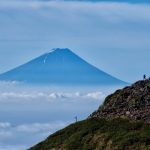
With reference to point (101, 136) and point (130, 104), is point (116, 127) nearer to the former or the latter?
point (101, 136)

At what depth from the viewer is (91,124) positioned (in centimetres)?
8412

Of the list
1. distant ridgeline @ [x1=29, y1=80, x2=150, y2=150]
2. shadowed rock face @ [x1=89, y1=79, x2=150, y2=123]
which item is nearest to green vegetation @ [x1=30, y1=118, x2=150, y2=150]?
distant ridgeline @ [x1=29, y1=80, x2=150, y2=150]

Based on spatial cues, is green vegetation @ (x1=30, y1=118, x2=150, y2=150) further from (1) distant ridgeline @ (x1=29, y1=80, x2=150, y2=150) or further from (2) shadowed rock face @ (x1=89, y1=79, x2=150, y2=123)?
(2) shadowed rock face @ (x1=89, y1=79, x2=150, y2=123)

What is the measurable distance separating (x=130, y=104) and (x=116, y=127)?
6.88 meters

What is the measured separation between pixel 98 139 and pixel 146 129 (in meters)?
5.35

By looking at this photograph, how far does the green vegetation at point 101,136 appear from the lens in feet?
246

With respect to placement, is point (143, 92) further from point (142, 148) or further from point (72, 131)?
point (142, 148)

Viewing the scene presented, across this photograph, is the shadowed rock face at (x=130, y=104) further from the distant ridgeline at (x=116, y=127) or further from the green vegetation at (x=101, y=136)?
the green vegetation at (x=101, y=136)

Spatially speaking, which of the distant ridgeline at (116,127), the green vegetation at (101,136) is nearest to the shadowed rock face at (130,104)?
the distant ridgeline at (116,127)

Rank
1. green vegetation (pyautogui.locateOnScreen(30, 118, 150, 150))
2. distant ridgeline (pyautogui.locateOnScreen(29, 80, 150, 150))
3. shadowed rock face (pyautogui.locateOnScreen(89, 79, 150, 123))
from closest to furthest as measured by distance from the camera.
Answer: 1. green vegetation (pyautogui.locateOnScreen(30, 118, 150, 150))
2. distant ridgeline (pyautogui.locateOnScreen(29, 80, 150, 150))
3. shadowed rock face (pyautogui.locateOnScreen(89, 79, 150, 123))

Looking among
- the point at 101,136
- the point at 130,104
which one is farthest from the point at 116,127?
the point at 130,104

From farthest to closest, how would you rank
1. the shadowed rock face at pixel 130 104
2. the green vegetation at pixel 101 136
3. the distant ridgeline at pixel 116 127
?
1. the shadowed rock face at pixel 130 104
2. the distant ridgeline at pixel 116 127
3. the green vegetation at pixel 101 136

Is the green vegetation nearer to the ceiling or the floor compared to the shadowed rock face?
nearer to the floor

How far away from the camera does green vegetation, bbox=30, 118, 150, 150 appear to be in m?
74.9
